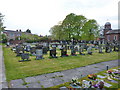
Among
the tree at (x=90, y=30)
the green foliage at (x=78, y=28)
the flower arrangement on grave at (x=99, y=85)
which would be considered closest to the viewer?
the flower arrangement on grave at (x=99, y=85)

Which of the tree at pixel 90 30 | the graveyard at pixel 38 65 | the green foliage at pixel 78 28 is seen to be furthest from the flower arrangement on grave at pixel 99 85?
the tree at pixel 90 30

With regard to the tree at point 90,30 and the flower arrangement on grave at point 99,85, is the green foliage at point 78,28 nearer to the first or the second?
the tree at point 90,30

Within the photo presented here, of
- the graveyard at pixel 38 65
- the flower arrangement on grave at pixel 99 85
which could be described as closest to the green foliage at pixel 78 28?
the graveyard at pixel 38 65

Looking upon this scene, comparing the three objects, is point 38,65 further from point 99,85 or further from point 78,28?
point 78,28

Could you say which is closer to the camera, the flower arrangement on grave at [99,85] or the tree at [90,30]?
the flower arrangement on grave at [99,85]

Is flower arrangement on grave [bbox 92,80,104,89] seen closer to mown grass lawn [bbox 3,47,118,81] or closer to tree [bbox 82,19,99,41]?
mown grass lawn [bbox 3,47,118,81]

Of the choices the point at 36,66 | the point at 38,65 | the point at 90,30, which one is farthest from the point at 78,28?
the point at 36,66

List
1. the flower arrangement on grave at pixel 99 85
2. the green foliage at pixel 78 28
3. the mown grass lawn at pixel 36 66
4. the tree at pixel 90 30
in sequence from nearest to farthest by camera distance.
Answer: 1. the flower arrangement on grave at pixel 99 85
2. the mown grass lawn at pixel 36 66
3. the tree at pixel 90 30
4. the green foliage at pixel 78 28

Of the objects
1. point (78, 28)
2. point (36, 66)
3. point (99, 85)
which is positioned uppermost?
point (78, 28)

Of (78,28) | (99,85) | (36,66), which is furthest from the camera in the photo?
(78,28)

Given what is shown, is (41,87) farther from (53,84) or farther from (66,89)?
(66,89)

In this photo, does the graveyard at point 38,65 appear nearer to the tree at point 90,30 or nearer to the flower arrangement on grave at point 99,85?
the flower arrangement on grave at point 99,85

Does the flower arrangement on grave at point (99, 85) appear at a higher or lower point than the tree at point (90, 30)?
lower

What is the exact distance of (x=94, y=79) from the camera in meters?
4.62
